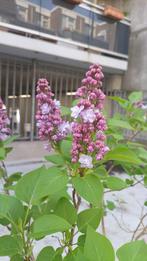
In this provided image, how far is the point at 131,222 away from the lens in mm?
2229

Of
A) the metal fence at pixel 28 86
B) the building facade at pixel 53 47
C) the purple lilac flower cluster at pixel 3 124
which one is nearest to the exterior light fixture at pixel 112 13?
the building facade at pixel 53 47

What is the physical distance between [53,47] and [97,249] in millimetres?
4869

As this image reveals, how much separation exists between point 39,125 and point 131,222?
1.80m

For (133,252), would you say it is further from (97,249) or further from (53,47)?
(53,47)

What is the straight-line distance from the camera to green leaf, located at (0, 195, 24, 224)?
1.88 feet

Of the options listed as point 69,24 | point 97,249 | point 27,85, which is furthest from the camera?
point 27,85

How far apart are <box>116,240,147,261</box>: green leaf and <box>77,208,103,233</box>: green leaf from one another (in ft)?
0.41

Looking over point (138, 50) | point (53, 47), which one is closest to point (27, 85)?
point (53, 47)

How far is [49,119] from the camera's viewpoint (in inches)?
25.8

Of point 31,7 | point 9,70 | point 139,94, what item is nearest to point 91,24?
point 31,7

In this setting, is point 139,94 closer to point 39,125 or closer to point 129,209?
point 39,125

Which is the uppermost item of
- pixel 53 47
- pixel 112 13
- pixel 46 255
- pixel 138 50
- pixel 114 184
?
pixel 112 13

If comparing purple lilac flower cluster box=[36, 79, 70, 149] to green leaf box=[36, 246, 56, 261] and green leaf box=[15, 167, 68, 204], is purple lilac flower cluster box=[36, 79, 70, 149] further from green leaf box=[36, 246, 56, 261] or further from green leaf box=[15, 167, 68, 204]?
green leaf box=[36, 246, 56, 261]

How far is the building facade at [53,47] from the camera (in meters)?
4.74
